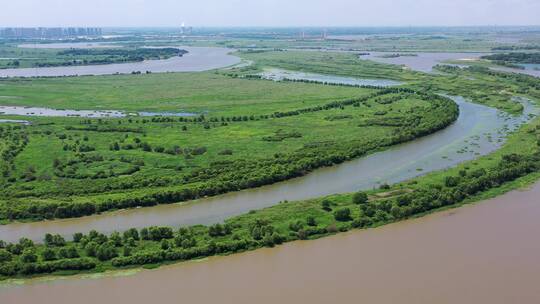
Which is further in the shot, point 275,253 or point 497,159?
point 497,159

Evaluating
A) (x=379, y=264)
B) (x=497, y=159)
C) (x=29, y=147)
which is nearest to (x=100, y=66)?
(x=29, y=147)

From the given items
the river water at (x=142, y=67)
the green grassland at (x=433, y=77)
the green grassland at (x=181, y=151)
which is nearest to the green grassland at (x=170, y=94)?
the green grassland at (x=181, y=151)

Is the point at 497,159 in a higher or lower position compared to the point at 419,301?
higher

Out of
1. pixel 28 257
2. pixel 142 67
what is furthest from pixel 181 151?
pixel 142 67

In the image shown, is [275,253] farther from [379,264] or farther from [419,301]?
[419,301]

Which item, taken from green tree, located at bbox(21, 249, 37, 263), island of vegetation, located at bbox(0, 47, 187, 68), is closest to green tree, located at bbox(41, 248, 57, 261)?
green tree, located at bbox(21, 249, 37, 263)

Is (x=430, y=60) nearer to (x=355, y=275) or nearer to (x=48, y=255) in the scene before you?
(x=355, y=275)
